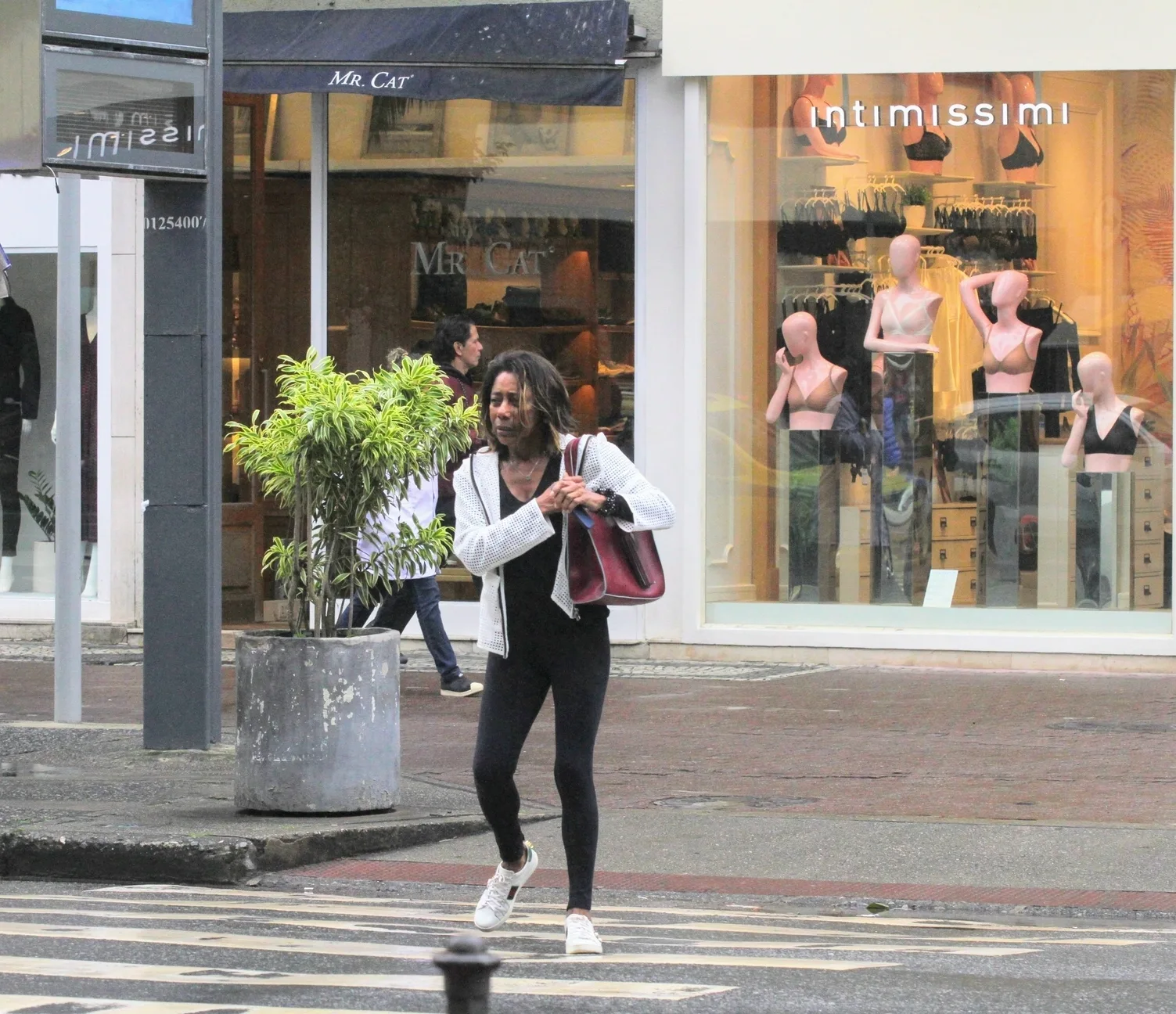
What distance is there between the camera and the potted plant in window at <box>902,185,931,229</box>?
14.0 metres

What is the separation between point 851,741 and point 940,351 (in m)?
4.20

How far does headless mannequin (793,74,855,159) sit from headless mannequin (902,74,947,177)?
42 cm

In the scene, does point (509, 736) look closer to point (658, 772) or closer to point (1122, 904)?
point (1122, 904)

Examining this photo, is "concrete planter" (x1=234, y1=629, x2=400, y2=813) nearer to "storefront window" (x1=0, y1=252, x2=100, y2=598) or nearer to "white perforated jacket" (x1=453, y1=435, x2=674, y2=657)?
"white perforated jacket" (x1=453, y1=435, x2=674, y2=657)

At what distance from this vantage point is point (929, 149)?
13984 mm

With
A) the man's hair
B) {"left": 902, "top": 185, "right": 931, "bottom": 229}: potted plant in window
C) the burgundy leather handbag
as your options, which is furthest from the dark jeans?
the burgundy leather handbag

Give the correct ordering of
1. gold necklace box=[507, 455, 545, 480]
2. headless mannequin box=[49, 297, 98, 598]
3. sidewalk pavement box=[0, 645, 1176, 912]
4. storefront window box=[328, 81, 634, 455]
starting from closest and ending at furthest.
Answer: gold necklace box=[507, 455, 545, 480]
sidewalk pavement box=[0, 645, 1176, 912]
storefront window box=[328, 81, 634, 455]
headless mannequin box=[49, 297, 98, 598]

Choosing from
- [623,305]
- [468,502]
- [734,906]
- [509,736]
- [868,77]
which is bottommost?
[734,906]

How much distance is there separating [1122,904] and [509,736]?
220 centimetres

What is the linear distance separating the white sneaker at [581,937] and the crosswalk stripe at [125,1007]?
954mm

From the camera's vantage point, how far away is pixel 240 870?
7.52 meters

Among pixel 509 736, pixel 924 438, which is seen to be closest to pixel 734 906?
pixel 509 736

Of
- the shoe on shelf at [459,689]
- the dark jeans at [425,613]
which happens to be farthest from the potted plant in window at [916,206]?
the shoe on shelf at [459,689]

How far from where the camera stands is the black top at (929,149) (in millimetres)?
13945
